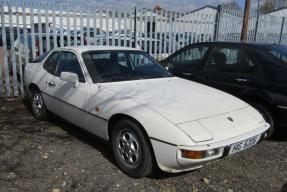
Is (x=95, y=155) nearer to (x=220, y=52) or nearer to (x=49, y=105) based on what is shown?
(x=49, y=105)

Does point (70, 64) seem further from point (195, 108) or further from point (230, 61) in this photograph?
point (230, 61)

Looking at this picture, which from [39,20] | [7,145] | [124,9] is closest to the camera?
[7,145]

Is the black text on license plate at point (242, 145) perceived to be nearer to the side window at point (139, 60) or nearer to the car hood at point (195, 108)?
the car hood at point (195, 108)

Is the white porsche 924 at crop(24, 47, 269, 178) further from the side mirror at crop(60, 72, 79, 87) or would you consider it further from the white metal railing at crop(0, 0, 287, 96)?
the white metal railing at crop(0, 0, 287, 96)

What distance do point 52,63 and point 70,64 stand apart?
69cm

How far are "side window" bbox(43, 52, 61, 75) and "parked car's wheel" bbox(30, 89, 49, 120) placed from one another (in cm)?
49

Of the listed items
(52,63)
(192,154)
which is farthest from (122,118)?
(52,63)

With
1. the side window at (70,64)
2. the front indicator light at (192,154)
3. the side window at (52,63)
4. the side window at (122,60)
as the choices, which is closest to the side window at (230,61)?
the side window at (122,60)

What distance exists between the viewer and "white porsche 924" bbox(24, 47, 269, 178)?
300cm

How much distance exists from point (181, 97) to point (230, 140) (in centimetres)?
90

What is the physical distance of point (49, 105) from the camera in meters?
4.99

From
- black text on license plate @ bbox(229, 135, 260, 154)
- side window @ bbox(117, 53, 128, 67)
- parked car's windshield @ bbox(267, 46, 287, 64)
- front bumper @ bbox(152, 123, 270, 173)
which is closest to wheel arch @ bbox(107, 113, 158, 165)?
front bumper @ bbox(152, 123, 270, 173)

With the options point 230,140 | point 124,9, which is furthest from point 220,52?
point 124,9

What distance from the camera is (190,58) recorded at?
237 inches
